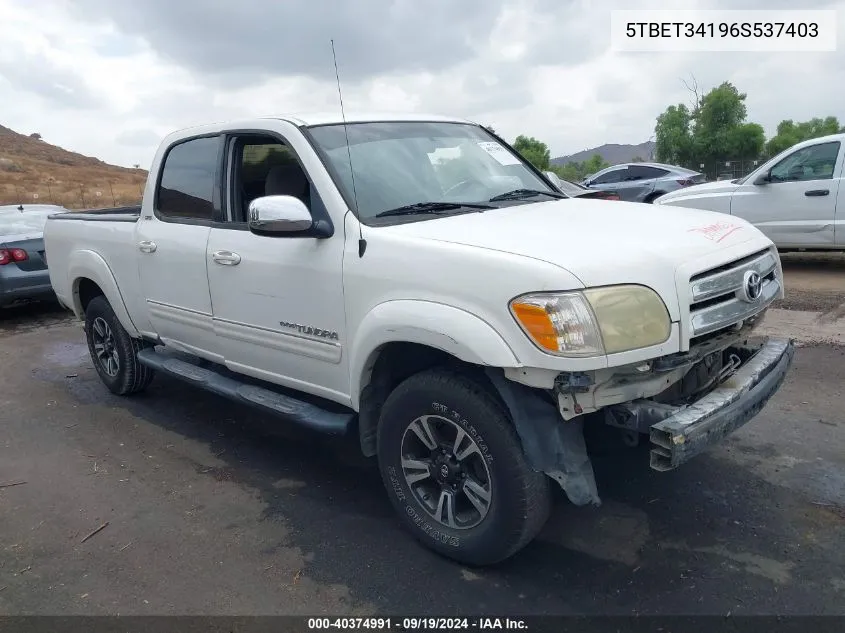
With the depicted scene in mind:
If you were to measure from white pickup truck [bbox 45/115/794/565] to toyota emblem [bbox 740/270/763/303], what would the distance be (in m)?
0.01

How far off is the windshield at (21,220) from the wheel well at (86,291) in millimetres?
3429

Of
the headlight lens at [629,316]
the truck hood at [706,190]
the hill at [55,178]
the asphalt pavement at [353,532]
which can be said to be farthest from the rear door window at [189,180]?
the hill at [55,178]

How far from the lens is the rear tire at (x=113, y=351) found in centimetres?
566

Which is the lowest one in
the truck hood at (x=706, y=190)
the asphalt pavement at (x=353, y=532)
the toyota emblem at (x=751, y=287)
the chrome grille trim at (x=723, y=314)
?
the asphalt pavement at (x=353, y=532)

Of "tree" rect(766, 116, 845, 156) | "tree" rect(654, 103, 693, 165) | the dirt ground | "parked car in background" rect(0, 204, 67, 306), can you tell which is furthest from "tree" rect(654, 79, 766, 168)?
"parked car in background" rect(0, 204, 67, 306)

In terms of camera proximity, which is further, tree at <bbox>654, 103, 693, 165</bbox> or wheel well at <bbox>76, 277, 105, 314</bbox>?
tree at <bbox>654, 103, 693, 165</bbox>

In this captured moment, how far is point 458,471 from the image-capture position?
10.4 feet

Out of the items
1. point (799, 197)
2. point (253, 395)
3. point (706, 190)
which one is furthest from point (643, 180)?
point (253, 395)

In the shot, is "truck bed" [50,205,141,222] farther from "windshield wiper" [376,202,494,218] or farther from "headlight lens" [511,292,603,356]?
"headlight lens" [511,292,603,356]

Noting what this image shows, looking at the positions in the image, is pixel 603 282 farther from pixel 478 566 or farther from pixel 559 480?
pixel 478 566

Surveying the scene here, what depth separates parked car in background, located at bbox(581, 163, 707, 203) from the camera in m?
15.3

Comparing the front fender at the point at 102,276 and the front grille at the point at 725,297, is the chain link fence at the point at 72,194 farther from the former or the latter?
the front grille at the point at 725,297

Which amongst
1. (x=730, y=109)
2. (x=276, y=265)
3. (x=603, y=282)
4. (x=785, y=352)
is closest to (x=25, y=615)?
(x=276, y=265)

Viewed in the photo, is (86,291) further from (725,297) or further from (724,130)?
(724,130)
